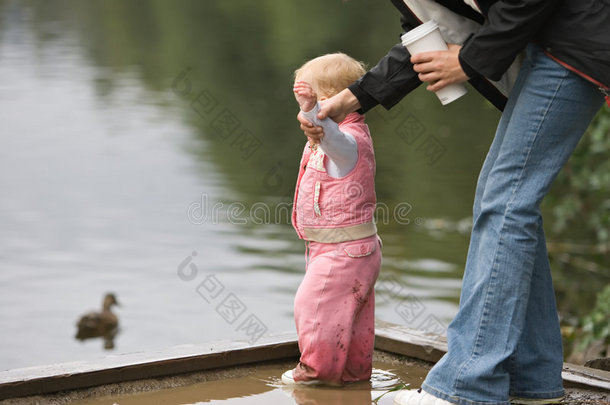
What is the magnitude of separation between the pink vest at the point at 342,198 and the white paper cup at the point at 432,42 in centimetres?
44

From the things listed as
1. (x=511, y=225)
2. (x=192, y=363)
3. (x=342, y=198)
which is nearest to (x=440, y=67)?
(x=511, y=225)

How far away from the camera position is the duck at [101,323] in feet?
23.4

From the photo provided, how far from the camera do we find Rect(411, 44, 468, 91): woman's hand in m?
2.64

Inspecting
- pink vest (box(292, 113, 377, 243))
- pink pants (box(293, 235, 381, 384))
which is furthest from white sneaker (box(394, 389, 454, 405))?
pink vest (box(292, 113, 377, 243))

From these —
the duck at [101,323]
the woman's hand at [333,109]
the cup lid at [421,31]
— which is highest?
the cup lid at [421,31]

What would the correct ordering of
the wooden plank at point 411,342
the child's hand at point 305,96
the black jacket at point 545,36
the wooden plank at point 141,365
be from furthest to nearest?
1. the wooden plank at point 411,342
2. the wooden plank at point 141,365
3. the child's hand at point 305,96
4. the black jacket at point 545,36

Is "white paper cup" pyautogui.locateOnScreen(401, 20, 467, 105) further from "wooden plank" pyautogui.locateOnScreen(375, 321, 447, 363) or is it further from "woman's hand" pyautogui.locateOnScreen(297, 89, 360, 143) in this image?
"wooden plank" pyautogui.locateOnScreen(375, 321, 447, 363)

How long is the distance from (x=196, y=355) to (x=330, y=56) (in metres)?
0.98

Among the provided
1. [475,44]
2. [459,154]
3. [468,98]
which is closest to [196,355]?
[475,44]

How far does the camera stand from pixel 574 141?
8.38 ft

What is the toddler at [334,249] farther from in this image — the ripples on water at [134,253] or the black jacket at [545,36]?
the ripples on water at [134,253]

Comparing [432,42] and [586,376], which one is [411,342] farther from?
[432,42]

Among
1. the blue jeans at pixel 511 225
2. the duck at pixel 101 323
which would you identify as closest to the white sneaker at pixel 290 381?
the blue jeans at pixel 511 225

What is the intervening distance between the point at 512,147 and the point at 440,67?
0.93 feet
